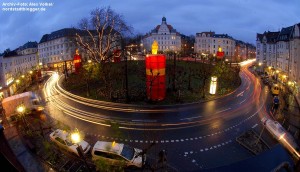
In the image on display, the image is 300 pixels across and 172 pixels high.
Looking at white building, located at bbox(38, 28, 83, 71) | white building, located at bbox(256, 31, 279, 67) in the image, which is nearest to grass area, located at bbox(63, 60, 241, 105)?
white building, located at bbox(256, 31, 279, 67)

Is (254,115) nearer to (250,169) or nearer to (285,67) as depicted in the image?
(250,169)

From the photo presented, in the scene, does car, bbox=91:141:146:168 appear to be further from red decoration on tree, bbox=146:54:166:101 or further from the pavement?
red decoration on tree, bbox=146:54:166:101

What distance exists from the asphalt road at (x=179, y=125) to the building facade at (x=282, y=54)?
645 inches

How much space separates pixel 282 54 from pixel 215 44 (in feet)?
164

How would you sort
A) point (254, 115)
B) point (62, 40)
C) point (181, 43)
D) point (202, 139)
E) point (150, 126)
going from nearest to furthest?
1. point (202, 139)
2. point (150, 126)
3. point (254, 115)
4. point (62, 40)
5. point (181, 43)

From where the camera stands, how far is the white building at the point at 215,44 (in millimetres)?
106688

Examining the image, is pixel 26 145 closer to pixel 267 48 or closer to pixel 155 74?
pixel 155 74

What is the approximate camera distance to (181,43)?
393 feet

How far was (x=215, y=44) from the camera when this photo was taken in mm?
107000

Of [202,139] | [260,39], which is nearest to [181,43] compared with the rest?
[260,39]

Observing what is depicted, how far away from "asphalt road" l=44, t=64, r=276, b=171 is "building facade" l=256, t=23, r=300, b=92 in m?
16.4

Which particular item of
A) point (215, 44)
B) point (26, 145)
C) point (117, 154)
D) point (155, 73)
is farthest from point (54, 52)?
point (117, 154)

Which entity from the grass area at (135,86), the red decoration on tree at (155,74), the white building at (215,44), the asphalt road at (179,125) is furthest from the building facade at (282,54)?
the red decoration on tree at (155,74)

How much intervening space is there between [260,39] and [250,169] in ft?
271
